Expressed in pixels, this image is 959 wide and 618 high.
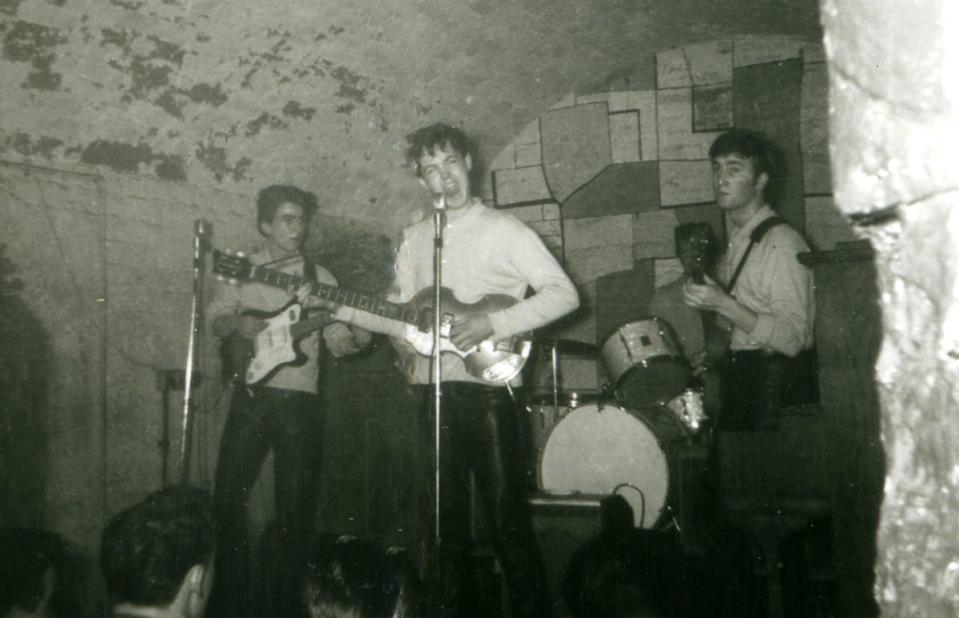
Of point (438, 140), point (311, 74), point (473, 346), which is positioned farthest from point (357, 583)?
point (311, 74)

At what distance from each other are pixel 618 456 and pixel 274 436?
180 cm

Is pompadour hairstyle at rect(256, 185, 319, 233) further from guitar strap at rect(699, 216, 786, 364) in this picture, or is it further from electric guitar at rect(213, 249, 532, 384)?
guitar strap at rect(699, 216, 786, 364)

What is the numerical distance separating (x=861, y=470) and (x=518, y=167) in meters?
4.15

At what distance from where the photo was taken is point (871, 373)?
266 centimetres

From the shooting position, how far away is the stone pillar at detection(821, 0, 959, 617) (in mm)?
561

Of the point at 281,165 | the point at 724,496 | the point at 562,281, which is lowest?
the point at 724,496

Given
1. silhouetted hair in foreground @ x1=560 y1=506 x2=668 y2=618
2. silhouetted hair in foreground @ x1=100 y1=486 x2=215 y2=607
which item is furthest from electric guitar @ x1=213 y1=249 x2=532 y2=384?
silhouetted hair in foreground @ x1=100 y1=486 x2=215 y2=607

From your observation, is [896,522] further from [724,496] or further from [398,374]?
[398,374]

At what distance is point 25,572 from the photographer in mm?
1934

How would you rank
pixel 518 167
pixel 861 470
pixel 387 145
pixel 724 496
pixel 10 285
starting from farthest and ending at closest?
pixel 518 167, pixel 387 145, pixel 10 285, pixel 724 496, pixel 861 470

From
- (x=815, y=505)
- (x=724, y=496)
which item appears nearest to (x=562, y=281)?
(x=724, y=496)

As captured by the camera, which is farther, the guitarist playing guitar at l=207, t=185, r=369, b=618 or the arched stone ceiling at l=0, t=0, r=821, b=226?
the guitarist playing guitar at l=207, t=185, r=369, b=618

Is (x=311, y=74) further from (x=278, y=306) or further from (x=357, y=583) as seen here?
(x=357, y=583)

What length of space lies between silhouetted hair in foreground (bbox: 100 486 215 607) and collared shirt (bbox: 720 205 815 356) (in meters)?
2.63
